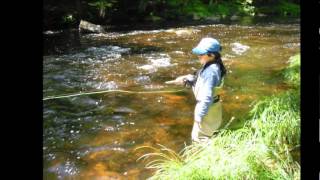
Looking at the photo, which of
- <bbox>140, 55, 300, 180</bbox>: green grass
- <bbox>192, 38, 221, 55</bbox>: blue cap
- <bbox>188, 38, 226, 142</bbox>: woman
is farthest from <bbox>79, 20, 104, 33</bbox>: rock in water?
<bbox>192, 38, 221, 55</bbox>: blue cap

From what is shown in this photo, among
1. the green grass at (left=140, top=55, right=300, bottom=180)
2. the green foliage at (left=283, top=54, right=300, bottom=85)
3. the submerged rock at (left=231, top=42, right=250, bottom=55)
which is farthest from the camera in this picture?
the submerged rock at (left=231, top=42, right=250, bottom=55)

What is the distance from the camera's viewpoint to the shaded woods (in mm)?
18294

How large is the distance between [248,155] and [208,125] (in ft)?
2.69

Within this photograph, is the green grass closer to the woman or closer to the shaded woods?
the woman

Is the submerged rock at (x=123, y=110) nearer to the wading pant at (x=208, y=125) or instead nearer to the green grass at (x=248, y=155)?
the green grass at (x=248, y=155)

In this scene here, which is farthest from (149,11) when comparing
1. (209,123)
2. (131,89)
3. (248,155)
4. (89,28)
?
(248,155)

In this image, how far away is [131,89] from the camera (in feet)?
27.9

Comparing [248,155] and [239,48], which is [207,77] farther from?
[239,48]

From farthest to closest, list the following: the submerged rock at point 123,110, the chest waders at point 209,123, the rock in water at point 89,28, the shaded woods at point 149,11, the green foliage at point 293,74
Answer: the shaded woods at point 149,11, the rock in water at point 89,28, the green foliage at point 293,74, the submerged rock at point 123,110, the chest waders at point 209,123

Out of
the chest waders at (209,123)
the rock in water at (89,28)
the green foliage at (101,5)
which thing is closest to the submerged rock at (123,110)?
the chest waders at (209,123)

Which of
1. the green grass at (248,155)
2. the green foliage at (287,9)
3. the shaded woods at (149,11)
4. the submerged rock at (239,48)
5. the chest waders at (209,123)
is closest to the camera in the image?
the green grass at (248,155)

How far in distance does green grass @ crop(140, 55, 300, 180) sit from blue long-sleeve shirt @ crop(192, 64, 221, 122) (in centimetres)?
31

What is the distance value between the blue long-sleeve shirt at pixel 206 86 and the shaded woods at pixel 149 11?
46.0ft

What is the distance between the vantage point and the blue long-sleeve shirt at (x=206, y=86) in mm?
4062
